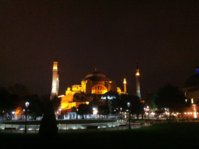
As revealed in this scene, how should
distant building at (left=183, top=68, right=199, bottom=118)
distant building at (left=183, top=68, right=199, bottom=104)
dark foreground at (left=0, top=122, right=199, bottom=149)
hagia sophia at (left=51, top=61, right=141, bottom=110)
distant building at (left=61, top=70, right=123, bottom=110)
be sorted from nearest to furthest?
dark foreground at (left=0, top=122, right=199, bottom=149) < distant building at (left=183, top=68, right=199, bottom=118) < distant building at (left=183, top=68, right=199, bottom=104) < hagia sophia at (left=51, top=61, right=141, bottom=110) < distant building at (left=61, top=70, right=123, bottom=110)

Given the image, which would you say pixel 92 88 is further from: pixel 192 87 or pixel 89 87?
pixel 192 87

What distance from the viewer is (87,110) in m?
Result: 101

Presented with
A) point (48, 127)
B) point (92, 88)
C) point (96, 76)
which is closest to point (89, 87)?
point (92, 88)

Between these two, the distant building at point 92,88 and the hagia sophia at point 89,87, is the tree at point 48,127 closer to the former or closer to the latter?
the hagia sophia at point 89,87

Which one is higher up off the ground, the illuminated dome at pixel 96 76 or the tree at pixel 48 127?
the illuminated dome at pixel 96 76

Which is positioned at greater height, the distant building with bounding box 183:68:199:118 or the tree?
the distant building with bounding box 183:68:199:118

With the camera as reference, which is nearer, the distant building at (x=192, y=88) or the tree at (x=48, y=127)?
the tree at (x=48, y=127)

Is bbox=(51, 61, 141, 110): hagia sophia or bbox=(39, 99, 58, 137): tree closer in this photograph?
bbox=(39, 99, 58, 137): tree

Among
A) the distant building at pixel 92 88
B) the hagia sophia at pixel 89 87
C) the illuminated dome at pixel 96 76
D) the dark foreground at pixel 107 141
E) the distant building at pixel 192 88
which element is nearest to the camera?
the dark foreground at pixel 107 141

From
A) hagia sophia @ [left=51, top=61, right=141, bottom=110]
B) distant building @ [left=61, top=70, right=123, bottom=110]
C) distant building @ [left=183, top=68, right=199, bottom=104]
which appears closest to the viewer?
distant building @ [left=183, top=68, right=199, bottom=104]

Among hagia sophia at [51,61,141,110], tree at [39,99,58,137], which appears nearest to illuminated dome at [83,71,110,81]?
hagia sophia at [51,61,141,110]

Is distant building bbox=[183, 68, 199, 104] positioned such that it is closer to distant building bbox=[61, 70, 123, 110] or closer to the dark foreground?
distant building bbox=[61, 70, 123, 110]

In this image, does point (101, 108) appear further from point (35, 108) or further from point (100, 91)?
point (100, 91)

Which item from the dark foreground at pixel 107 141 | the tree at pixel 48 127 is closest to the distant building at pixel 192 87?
the dark foreground at pixel 107 141
